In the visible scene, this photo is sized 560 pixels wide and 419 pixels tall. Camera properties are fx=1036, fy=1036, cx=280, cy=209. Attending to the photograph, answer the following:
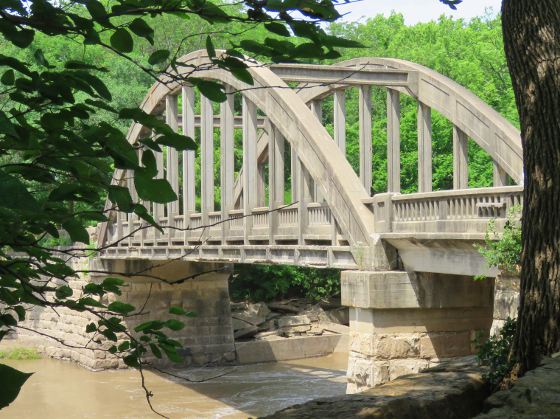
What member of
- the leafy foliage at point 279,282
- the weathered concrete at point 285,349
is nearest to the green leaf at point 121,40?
the weathered concrete at point 285,349

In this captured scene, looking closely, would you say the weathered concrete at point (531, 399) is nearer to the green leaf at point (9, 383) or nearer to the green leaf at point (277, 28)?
the green leaf at point (277, 28)

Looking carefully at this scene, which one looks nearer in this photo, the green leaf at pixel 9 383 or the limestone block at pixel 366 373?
the green leaf at pixel 9 383

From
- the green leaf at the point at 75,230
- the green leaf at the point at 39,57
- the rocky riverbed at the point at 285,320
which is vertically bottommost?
the rocky riverbed at the point at 285,320

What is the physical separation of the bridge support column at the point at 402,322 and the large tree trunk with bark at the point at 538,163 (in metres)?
9.27

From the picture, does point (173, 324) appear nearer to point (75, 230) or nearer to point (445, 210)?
point (75, 230)

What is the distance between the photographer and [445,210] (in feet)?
49.1

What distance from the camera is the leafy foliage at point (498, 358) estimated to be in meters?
6.46

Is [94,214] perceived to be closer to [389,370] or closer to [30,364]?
[389,370]

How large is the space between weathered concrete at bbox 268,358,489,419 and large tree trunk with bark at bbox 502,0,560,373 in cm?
38

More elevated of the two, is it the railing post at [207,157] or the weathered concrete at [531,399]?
the railing post at [207,157]

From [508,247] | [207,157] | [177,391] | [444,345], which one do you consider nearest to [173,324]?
[508,247]

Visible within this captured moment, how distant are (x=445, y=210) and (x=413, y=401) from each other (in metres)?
9.40

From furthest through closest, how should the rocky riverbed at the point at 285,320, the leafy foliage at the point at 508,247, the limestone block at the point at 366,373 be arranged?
the rocky riverbed at the point at 285,320
the limestone block at the point at 366,373
the leafy foliage at the point at 508,247

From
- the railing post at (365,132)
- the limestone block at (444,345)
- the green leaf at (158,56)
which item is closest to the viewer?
the green leaf at (158,56)
